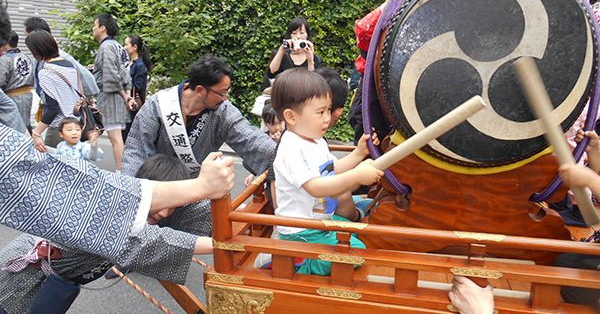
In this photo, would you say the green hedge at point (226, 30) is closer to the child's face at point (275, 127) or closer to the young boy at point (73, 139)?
the young boy at point (73, 139)

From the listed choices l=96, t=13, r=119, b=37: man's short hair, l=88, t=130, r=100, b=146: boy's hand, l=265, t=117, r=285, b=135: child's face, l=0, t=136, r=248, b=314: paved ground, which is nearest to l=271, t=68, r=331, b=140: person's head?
l=265, t=117, r=285, b=135: child's face

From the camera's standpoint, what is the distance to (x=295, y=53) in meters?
4.55

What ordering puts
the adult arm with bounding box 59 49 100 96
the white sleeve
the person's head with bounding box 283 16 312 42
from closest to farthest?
the white sleeve
the adult arm with bounding box 59 49 100 96
the person's head with bounding box 283 16 312 42

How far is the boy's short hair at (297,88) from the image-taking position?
1.60 m

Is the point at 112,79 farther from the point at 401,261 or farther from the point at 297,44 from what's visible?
the point at 401,261

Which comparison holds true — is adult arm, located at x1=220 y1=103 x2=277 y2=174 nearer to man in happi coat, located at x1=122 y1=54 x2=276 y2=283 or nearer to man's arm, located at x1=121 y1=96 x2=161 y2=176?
man in happi coat, located at x1=122 y1=54 x2=276 y2=283

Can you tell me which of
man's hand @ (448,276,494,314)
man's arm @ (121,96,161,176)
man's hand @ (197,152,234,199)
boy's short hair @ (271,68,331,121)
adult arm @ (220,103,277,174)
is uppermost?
boy's short hair @ (271,68,331,121)

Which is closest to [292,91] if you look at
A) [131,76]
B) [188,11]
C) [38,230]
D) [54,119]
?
[38,230]

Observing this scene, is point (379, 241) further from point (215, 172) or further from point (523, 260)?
point (215, 172)

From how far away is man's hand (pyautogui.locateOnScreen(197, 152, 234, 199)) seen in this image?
1251 mm

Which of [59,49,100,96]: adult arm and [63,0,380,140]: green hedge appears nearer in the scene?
[59,49,100,96]: adult arm

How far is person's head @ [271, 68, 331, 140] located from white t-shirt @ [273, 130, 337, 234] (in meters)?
0.04

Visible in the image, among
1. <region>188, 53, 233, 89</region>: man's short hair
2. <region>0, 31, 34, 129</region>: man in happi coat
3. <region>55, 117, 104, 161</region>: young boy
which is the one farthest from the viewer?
<region>0, 31, 34, 129</region>: man in happi coat

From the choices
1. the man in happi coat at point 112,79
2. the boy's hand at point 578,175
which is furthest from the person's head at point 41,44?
the boy's hand at point 578,175
